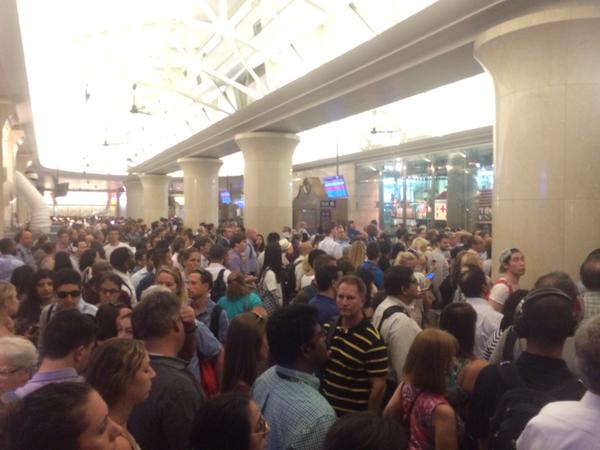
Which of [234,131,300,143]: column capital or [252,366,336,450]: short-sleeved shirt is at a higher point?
[234,131,300,143]: column capital

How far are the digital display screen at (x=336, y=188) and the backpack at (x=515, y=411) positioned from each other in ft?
66.6

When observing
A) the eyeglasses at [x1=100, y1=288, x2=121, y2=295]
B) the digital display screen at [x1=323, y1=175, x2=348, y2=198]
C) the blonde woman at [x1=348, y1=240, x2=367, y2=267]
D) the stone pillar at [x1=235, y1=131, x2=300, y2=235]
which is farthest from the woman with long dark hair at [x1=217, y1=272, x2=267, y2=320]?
the digital display screen at [x1=323, y1=175, x2=348, y2=198]

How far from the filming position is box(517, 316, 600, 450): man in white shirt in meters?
2.10

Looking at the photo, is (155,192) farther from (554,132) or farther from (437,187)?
(554,132)

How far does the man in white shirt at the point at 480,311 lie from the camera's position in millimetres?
4875

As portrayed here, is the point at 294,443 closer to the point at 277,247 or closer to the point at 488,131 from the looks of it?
the point at 277,247

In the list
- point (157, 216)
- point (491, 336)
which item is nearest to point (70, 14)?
point (491, 336)

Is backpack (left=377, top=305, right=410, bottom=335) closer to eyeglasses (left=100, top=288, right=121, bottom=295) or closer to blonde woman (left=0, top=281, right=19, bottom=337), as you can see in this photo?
eyeglasses (left=100, top=288, right=121, bottom=295)

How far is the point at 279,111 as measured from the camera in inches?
576

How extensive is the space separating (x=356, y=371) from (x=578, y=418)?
1889 millimetres

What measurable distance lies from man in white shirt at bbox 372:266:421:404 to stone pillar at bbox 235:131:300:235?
1258 centimetres

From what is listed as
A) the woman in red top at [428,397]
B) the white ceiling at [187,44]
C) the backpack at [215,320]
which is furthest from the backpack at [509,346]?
the white ceiling at [187,44]

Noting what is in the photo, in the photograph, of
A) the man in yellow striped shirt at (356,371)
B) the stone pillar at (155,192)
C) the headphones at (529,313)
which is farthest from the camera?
the stone pillar at (155,192)

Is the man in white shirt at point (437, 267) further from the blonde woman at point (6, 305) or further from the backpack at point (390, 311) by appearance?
the blonde woman at point (6, 305)
